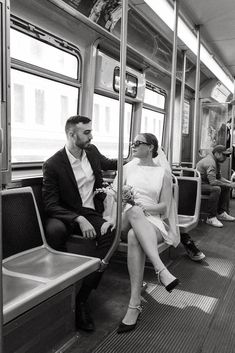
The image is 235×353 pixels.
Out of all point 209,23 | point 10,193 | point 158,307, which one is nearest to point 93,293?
point 158,307

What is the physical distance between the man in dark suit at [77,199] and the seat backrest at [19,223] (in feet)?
0.43

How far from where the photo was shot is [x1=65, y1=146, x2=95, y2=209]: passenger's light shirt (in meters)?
2.90

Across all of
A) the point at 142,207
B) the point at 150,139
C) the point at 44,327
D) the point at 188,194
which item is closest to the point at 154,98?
the point at 188,194

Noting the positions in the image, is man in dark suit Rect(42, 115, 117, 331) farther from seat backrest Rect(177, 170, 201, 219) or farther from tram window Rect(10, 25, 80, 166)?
seat backrest Rect(177, 170, 201, 219)

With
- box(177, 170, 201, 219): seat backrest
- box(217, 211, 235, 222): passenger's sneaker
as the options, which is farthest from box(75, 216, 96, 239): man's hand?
box(217, 211, 235, 222): passenger's sneaker

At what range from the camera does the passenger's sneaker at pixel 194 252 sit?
12.9ft

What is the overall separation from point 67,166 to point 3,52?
93 centimetres

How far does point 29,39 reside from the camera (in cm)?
333

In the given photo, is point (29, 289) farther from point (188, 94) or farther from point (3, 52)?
point (188, 94)

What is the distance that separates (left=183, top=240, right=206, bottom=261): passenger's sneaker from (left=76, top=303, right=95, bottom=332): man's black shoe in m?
1.81

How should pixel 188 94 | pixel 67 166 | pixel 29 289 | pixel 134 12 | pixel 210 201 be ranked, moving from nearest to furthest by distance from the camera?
pixel 29 289, pixel 67 166, pixel 134 12, pixel 210 201, pixel 188 94

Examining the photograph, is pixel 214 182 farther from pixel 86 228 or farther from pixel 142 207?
pixel 86 228

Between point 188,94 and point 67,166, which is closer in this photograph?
point 67,166

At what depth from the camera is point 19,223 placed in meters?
2.49
